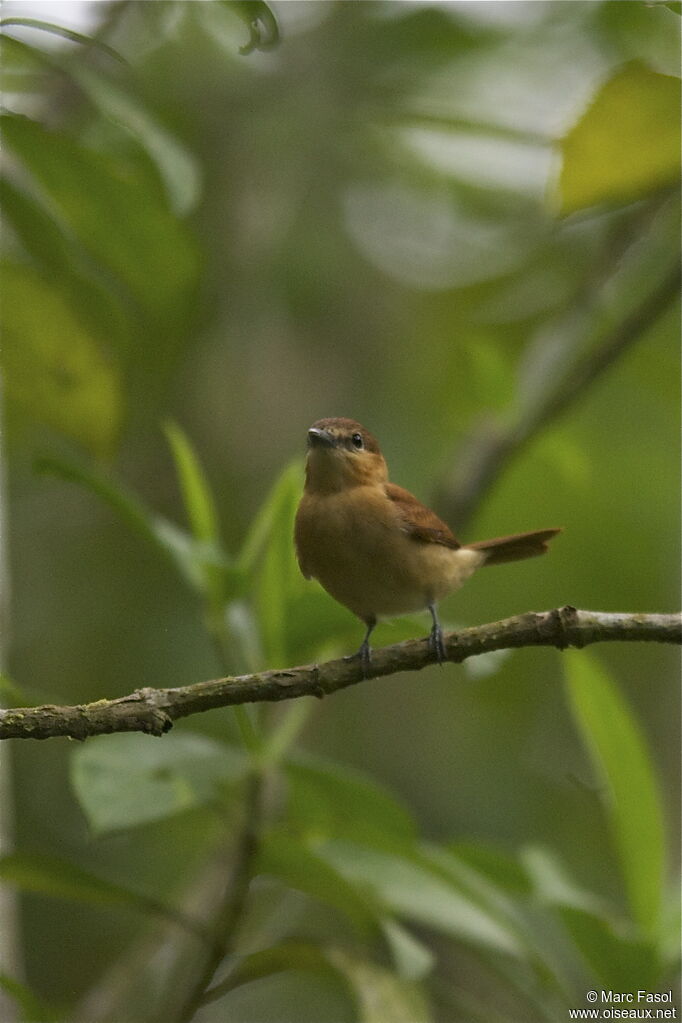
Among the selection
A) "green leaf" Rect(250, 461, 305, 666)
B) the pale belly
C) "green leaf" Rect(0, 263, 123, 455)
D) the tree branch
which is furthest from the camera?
the pale belly

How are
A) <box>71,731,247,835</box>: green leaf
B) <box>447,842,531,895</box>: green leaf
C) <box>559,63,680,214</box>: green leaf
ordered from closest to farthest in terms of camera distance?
1. <box>71,731,247,835</box>: green leaf
2. <box>559,63,680,214</box>: green leaf
3. <box>447,842,531,895</box>: green leaf

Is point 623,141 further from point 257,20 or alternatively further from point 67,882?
point 67,882

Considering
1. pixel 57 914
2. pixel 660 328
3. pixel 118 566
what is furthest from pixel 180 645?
pixel 660 328

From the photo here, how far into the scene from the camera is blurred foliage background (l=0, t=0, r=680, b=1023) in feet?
9.11

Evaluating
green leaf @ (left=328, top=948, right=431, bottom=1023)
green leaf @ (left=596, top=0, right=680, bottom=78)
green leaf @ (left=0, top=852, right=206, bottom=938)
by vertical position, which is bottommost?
green leaf @ (left=328, top=948, right=431, bottom=1023)

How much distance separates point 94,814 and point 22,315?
4.52 ft

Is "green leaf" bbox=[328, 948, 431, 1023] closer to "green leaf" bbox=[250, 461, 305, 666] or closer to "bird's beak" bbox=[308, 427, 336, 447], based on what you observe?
"green leaf" bbox=[250, 461, 305, 666]

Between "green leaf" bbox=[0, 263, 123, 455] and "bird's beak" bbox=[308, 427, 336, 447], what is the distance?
605mm

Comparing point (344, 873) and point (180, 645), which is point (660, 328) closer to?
point (180, 645)

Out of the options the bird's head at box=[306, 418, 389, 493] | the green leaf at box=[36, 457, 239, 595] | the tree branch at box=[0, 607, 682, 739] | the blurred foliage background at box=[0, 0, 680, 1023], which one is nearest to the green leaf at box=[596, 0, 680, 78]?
the blurred foliage background at box=[0, 0, 680, 1023]

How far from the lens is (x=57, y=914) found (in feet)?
15.1

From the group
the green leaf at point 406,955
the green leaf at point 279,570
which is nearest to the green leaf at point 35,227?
the green leaf at point 279,570

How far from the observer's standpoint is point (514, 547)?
3324 millimetres

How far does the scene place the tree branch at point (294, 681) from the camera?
6.07 ft
